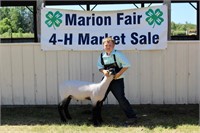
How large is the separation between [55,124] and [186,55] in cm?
323

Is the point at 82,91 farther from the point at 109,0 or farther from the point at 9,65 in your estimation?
the point at 109,0

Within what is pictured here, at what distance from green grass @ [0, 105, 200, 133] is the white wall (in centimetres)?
26

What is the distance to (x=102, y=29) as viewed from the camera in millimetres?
7980

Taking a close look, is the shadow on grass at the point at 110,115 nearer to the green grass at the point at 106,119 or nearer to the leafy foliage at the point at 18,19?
the green grass at the point at 106,119

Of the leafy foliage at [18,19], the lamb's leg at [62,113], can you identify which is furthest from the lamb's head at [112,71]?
the leafy foliage at [18,19]

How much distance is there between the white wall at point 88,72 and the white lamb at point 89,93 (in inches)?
54.6

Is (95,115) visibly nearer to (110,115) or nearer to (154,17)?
(110,115)

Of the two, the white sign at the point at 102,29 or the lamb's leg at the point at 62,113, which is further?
the white sign at the point at 102,29

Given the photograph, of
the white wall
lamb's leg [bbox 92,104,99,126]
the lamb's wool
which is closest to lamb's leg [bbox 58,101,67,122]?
the lamb's wool

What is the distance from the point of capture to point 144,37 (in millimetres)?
7953

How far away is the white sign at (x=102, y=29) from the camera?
7.94m

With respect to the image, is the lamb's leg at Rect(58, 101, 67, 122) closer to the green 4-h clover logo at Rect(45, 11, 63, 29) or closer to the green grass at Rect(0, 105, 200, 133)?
the green grass at Rect(0, 105, 200, 133)

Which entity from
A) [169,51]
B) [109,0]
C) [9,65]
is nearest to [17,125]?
[9,65]

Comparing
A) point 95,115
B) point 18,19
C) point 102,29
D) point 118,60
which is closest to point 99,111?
point 95,115
